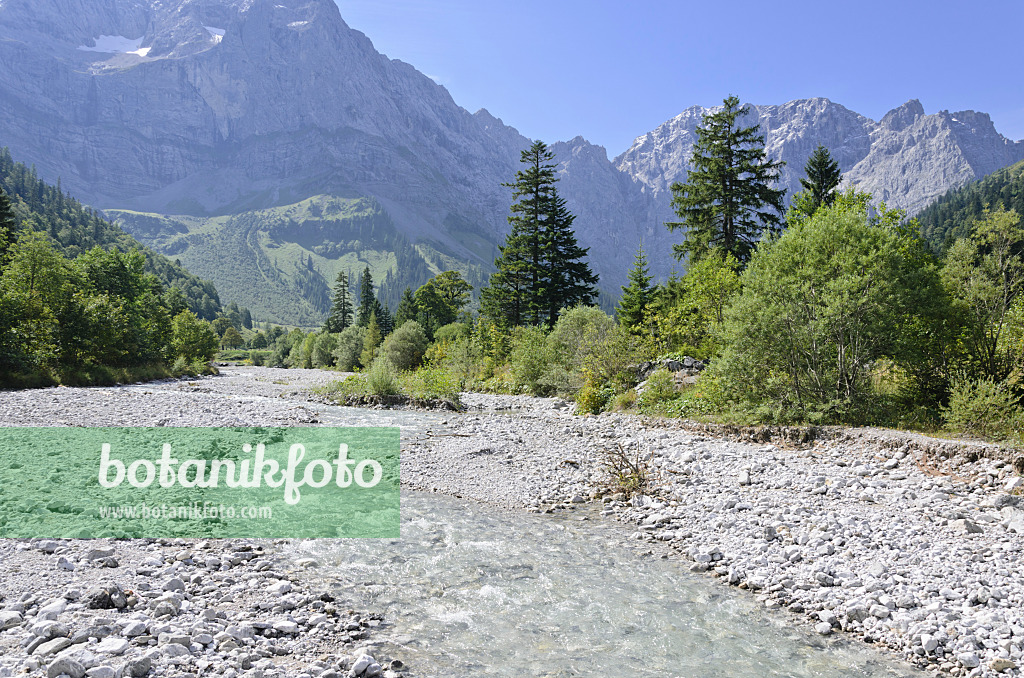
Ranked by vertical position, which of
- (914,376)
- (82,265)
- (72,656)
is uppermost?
(82,265)

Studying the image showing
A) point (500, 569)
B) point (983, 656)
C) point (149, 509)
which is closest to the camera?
point (983, 656)

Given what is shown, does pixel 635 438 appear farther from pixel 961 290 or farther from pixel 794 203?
pixel 794 203

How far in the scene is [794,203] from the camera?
23.2m

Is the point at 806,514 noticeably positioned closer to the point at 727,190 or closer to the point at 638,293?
the point at 727,190

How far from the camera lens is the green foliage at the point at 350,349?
2213 inches

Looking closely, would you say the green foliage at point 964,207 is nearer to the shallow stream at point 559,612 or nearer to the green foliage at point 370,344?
the green foliage at point 370,344

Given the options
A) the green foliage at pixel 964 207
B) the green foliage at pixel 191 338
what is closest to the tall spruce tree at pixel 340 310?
the green foliage at pixel 191 338

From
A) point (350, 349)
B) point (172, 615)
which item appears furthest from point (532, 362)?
point (350, 349)

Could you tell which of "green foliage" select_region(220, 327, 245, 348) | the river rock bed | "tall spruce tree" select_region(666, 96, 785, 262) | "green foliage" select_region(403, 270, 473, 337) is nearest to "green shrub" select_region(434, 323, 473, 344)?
"green foliage" select_region(403, 270, 473, 337)

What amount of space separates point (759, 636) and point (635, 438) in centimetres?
915

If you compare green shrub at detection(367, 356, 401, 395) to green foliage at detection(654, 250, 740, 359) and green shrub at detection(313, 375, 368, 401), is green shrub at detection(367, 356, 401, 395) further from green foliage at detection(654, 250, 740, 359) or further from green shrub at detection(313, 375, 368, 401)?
green foliage at detection(654, 250, 740, 359)

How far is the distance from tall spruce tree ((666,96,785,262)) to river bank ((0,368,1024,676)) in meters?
15.6

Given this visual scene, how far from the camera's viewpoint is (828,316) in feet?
41.1

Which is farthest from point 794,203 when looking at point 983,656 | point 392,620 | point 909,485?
point 392,620
